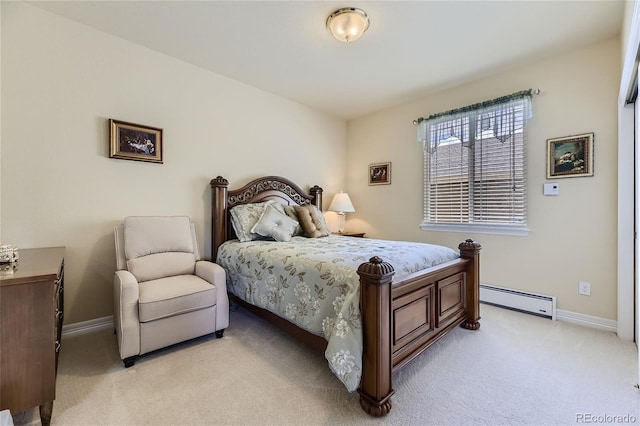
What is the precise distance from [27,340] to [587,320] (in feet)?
13.4

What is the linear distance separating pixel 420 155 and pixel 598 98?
175 centimetres

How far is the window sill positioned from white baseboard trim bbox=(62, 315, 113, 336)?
365cm

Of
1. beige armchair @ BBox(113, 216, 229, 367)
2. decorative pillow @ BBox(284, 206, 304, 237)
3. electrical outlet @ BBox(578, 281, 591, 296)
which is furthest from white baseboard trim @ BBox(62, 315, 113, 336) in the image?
electrical outlet @ BBox(578, 281, 591, 296)

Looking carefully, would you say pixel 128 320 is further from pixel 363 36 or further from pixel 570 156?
pixel 570 156

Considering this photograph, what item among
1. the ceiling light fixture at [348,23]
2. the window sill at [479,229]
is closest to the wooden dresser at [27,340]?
the ceiling light fixture at [348,23]

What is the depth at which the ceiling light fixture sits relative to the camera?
2.15 meters

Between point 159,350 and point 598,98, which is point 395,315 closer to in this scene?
point 159,350

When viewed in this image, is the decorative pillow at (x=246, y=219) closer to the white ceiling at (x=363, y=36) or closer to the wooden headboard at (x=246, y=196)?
the wooden headboard at (x=246, y=196)

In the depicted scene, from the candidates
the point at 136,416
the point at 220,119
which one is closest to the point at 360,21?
the point at 220,119

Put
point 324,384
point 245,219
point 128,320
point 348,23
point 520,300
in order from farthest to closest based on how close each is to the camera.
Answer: point 245,219
point 520,300
point 348,23
point 128,320
point 324,384

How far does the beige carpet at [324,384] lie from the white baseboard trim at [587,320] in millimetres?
146

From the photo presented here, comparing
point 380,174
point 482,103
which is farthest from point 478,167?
point 380,174

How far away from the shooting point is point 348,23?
2.21 metres

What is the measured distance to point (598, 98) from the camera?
2.54 m
